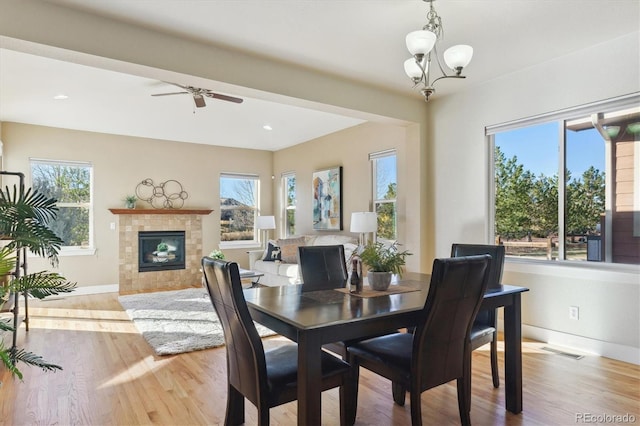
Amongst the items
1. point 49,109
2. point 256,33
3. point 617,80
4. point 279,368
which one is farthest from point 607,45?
point 49,109

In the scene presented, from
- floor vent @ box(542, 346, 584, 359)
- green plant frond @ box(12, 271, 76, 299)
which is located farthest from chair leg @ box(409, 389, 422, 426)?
floor vent @ box(542, 346, 584, 359)

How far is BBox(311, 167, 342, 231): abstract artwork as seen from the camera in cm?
634

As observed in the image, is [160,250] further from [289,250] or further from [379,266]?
[379,266]

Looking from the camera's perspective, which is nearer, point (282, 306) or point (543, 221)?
point (282, 306)

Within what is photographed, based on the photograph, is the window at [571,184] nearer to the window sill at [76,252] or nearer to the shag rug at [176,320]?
the shag rug at [176,320]

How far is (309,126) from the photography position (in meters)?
6.10

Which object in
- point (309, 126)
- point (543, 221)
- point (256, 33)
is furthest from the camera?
point (309, 126)

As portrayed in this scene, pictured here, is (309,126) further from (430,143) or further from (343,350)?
(343,350)

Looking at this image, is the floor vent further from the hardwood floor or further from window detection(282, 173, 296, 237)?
window detection(282, 173, 296, 237)

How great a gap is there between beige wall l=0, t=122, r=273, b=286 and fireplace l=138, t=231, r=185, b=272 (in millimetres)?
420

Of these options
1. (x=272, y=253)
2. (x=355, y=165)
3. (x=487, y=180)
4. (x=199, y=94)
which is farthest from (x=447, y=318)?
(x=272, y=253)

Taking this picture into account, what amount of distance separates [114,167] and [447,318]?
6.37 meters

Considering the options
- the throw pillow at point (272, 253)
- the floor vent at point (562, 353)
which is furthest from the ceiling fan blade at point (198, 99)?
the floor vent at point (562, 353)

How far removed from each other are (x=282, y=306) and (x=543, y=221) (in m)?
2.98
